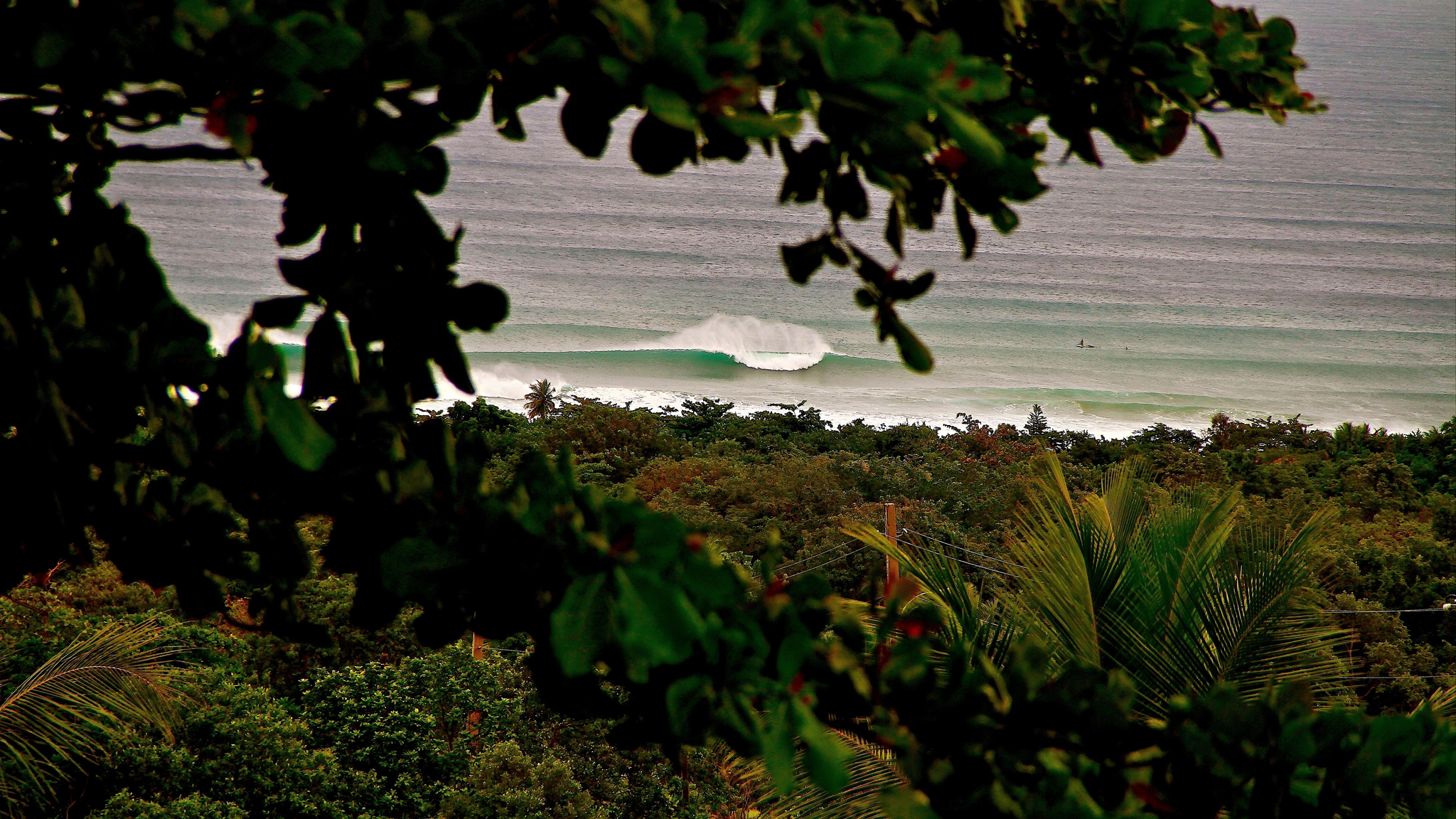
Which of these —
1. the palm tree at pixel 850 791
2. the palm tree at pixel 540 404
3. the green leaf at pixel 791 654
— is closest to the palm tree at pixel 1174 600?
the palm tree at pixel 850 791

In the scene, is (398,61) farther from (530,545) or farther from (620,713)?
(620,713)

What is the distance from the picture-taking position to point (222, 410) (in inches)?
36.1

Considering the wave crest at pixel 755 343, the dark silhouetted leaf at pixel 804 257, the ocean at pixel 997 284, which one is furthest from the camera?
the wave crest at pixel 755 343

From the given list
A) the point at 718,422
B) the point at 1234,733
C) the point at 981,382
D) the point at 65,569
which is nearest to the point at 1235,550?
the point at 1234,733

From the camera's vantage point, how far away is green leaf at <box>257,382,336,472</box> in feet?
2.59

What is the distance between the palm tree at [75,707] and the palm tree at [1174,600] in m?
4.37

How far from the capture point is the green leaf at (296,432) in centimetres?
79

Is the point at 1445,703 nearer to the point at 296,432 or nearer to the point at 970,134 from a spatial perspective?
the point at 970,134

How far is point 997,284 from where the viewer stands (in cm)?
2712

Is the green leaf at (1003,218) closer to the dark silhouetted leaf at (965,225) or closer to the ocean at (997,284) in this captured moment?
the dark silhouetted leaf at (965,225)

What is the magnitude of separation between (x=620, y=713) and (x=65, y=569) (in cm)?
842

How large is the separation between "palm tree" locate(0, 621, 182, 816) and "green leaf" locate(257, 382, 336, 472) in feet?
15.3

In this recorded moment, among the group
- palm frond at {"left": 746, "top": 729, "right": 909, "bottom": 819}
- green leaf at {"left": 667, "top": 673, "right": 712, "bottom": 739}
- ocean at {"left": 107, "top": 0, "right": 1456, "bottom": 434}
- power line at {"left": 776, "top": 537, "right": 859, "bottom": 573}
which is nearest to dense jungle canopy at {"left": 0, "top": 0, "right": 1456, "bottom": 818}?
green leaf at {"left": 667, "top": 673, "right": 712, "bottom": 739}

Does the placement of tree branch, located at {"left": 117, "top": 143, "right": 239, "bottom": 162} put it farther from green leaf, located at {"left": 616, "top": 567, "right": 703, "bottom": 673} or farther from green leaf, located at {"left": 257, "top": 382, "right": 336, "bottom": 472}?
green leaf, located at {"left": 616, "top": 567, "right": 703, "bottom": 673}
